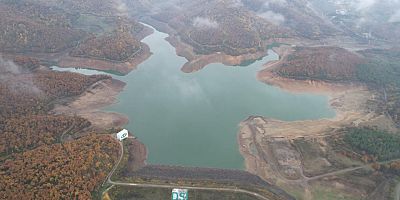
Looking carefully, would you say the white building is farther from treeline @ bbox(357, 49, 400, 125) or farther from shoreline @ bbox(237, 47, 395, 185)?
treeline @ bbox(357, 49, 400, 125)

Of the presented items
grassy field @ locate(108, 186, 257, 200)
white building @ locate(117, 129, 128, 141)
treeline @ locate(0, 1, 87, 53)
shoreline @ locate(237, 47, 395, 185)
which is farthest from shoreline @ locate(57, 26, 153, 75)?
grassy field @ locate(108, 186, 257, 200)

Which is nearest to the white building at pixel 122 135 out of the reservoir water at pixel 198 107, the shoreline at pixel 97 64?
the reservoir water at pixel 198 107

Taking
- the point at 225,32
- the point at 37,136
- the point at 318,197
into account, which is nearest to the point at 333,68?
the point at 225,32

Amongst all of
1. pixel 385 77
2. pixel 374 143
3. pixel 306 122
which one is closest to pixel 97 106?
pixel 306 122

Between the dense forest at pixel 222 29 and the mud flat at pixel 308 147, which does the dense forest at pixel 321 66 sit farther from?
the dense forest at pixel 222 29

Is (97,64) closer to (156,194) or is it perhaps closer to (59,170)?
(59,170)

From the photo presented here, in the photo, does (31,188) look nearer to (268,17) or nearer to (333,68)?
(333,68)
